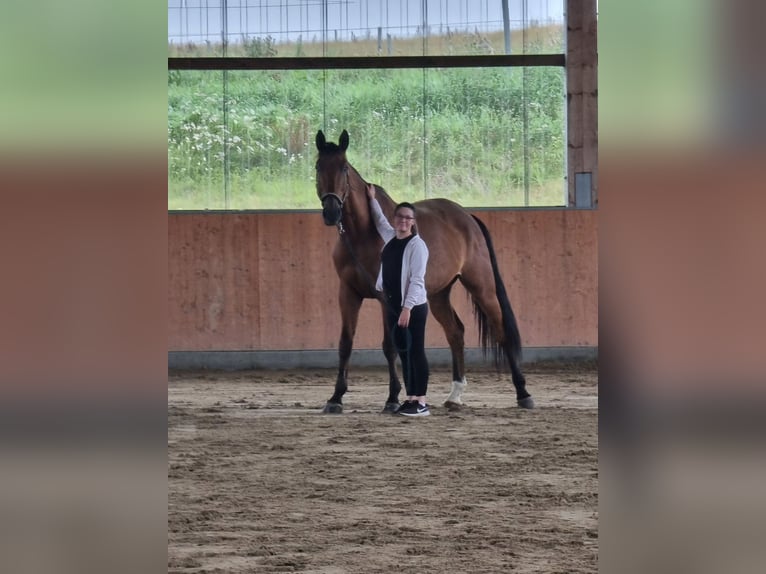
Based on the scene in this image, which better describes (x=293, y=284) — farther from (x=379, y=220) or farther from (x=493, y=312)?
(x=379, y=220)

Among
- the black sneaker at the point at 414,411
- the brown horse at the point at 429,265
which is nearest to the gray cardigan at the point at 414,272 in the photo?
the brown horse at the point at 429,265

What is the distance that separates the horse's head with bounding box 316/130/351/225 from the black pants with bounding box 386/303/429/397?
96cm

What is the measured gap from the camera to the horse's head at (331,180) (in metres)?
9.28

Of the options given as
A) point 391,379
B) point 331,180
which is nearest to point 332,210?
point 331,180

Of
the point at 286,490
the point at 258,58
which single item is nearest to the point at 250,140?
the point at 258,58

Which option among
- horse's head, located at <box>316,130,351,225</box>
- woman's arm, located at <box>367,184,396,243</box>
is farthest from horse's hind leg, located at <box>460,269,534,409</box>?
horse's head, located at <box>316,130,351,225</box>

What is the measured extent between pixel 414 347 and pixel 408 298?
45cm

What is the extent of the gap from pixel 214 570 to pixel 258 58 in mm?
10445

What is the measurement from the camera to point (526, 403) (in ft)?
32.2
